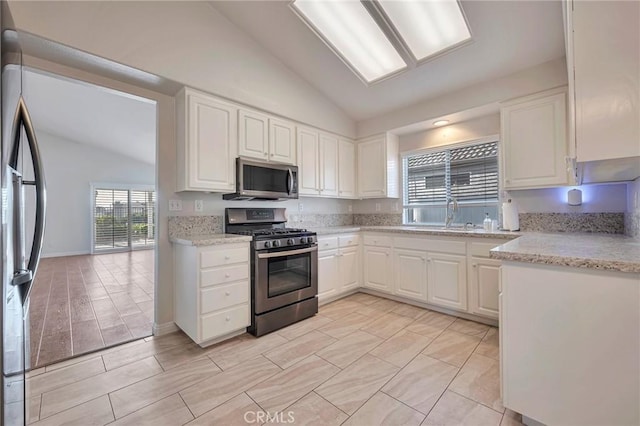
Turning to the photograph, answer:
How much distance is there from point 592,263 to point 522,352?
561 mm

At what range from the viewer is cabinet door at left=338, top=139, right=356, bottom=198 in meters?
3.92

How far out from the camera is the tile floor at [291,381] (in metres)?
1.51

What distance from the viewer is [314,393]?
5.53 ft

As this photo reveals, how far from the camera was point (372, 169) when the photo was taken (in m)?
3.98

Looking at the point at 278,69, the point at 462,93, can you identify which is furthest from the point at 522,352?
the point at 278,69

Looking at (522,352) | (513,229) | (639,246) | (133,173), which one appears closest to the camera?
(522,352)

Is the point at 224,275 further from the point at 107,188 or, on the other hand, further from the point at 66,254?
the point at 107,188

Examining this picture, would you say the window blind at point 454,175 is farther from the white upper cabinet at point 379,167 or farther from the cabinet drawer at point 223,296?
the cabinet drawer at point 223,296

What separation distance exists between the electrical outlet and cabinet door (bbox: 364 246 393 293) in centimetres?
230

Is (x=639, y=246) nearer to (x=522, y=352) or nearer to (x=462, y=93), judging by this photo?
(x=522, y=352)

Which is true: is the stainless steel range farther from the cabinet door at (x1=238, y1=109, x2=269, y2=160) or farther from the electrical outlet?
the cabinet door at (x1=238, y1=109, x2=269, y2=160)

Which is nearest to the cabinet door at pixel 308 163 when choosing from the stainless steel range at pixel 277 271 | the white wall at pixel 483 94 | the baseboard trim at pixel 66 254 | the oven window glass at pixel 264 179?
the oven window glass at pixel 264 179

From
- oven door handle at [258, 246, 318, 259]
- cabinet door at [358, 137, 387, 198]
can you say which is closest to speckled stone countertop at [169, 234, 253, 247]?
oven door handle at [258, 246, 318, 259]

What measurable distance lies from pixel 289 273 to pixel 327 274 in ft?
2.00
